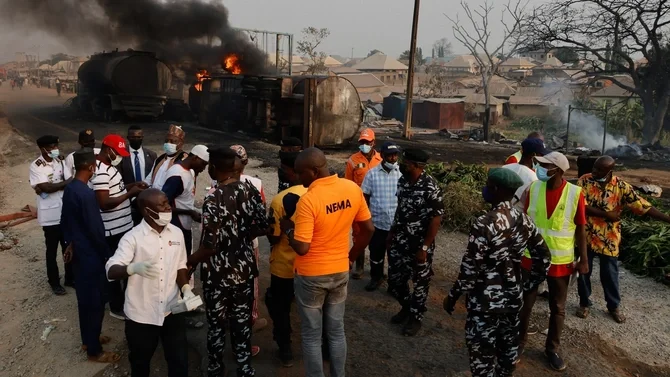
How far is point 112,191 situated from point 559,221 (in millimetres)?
4147

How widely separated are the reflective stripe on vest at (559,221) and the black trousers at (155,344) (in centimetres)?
299

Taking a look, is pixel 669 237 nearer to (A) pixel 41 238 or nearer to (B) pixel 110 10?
(A) pixel 41 238

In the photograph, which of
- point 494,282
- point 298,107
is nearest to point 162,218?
point 494,282

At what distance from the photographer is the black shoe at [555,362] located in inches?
174

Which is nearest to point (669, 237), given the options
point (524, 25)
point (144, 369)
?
point (144, 369)

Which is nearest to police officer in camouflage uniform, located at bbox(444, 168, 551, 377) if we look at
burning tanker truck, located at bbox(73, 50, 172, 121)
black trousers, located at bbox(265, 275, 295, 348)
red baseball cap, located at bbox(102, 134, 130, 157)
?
black trousers, located at bbox(265, 275, 295, 348)

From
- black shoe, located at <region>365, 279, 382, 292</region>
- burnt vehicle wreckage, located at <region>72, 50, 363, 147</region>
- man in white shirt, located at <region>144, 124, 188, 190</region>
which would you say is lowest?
black shoe, located at <region>365, 279, 382, 292</region>

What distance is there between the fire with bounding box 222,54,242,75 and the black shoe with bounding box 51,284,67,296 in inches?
973

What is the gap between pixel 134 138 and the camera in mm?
5848

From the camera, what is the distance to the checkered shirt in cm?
567

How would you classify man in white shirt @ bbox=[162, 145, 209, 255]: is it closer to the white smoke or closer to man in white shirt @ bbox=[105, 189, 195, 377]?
man in white shirt @ bbox=[105, 189, 195, 377]

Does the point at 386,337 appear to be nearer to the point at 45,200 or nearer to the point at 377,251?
the point at 377,251

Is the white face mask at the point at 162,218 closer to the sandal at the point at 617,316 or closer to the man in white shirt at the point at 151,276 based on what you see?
the man in white shirt at the point at 151,276

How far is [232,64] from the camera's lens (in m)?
29.3
